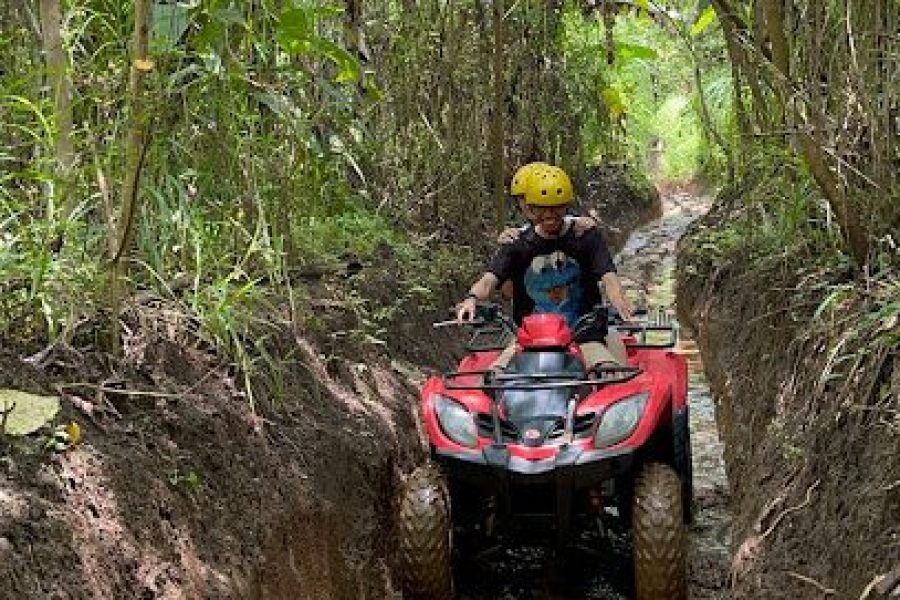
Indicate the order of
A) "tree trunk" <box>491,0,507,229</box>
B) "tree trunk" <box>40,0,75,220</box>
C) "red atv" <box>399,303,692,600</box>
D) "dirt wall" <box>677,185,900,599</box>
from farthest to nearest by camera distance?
"tree trunk" <box>491,0,507,229</box> < "red atv" <box>399,303,692,600</box> < "tree trunk" <box>40,0,75,220</box> < "dirt wall" <box>677,185,900,599</box>

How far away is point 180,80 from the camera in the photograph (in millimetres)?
4770

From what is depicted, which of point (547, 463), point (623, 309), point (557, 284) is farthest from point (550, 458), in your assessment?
point (557, 284)

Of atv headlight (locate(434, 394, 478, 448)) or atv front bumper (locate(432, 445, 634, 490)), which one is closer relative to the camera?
atv front bumper (locate(432, 445, 634, 490))

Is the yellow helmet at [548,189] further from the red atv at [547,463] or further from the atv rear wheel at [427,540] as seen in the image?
the atv rear wheel at [427,540]

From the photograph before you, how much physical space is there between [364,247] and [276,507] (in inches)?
142

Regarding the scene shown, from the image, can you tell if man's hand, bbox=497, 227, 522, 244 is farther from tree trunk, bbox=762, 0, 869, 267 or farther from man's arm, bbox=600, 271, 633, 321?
tree trunk, bbox=762, 0, 869, 267

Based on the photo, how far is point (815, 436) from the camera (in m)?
4.38

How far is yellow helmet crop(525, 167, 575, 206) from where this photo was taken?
5.46m

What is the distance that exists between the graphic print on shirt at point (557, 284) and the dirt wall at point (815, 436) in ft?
3.37

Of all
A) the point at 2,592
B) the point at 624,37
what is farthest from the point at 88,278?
the point at 624,37

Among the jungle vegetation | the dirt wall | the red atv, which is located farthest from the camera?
the red atv

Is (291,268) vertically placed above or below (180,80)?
below

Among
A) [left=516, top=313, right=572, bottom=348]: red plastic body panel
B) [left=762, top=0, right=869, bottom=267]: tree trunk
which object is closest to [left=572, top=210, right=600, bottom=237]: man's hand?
[left=516, top=313, right=572, bottom=348]: red plastic body panel

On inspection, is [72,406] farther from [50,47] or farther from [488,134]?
[488,134]
